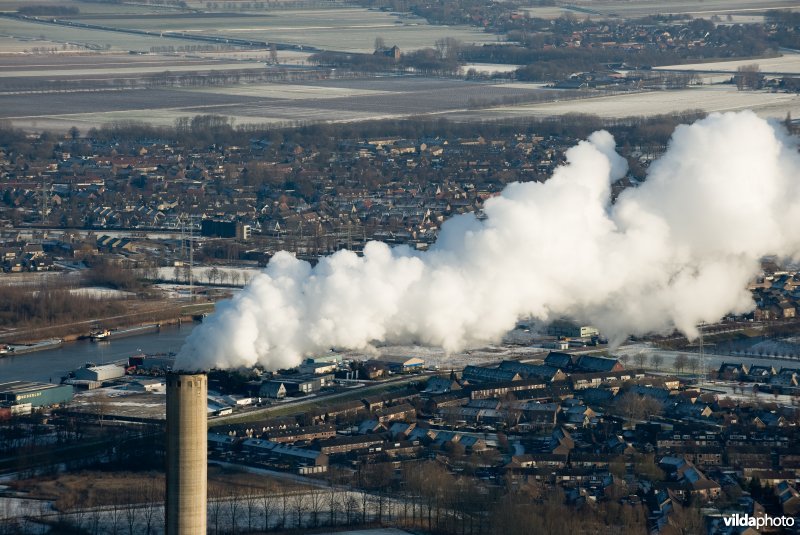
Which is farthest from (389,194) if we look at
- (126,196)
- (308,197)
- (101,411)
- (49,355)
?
(101,411)

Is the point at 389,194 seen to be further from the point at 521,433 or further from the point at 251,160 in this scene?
the point at 521,433

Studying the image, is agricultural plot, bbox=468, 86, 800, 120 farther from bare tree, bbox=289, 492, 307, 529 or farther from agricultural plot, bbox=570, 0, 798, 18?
bare tree, bbox=289, 492, 307, 529

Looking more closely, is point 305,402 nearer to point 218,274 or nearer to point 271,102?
point 218,274

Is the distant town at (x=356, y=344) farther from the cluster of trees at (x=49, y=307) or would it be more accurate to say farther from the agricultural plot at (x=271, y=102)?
the agricultural plot at (x=271, y=102)

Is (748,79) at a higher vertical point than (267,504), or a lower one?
higher

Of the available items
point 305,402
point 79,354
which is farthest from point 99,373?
point 305,402

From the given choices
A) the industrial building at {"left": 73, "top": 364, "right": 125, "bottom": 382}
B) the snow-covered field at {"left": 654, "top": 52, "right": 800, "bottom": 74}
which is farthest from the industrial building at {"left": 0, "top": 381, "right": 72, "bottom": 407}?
the snow-covered field at {"left": 654, "top": 52, "right": 800, "bottom": 74}

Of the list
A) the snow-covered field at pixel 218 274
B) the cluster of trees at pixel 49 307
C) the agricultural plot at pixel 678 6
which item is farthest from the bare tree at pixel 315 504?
the agricultural plot at pixel 678 6
